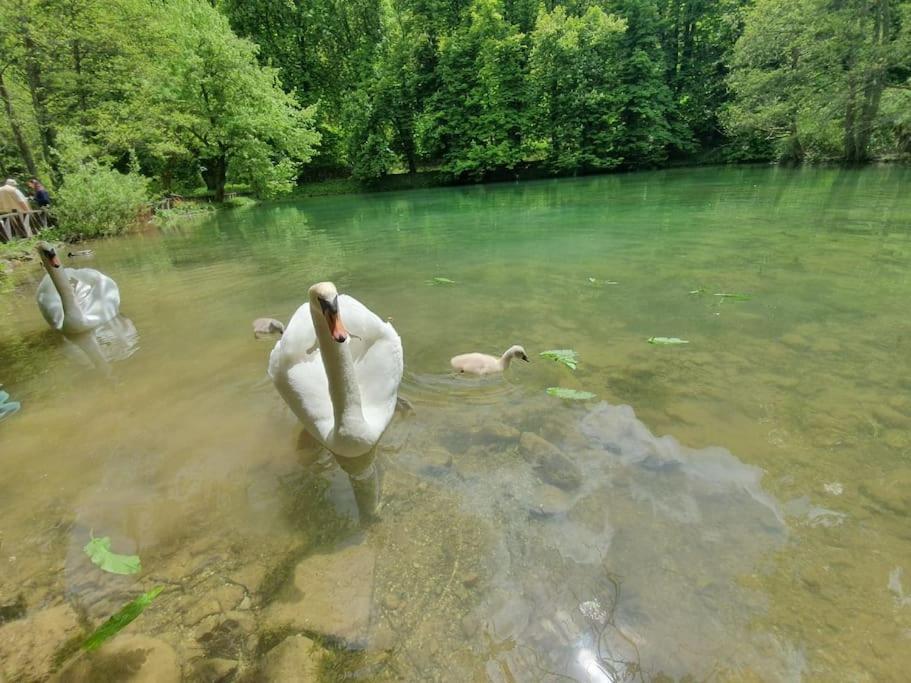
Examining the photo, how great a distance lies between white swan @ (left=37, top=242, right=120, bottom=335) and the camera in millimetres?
5816

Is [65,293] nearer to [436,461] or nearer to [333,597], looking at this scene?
[436,461]

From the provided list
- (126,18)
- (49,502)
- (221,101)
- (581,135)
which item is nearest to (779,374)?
(49,502)

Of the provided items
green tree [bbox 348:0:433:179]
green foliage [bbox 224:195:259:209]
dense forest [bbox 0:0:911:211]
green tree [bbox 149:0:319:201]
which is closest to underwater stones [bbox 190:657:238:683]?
dense forest [bbox 0:0:911:211]

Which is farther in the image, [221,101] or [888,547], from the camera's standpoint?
[221,101]

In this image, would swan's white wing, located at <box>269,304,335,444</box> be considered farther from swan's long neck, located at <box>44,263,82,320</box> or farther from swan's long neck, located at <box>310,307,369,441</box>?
swan's long neck, located at <box>44,263,82,320</box>

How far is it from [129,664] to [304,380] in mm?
1549

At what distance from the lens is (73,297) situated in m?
6.00

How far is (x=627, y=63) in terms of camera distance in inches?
1309

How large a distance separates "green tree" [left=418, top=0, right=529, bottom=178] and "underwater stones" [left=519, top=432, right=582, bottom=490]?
110ft

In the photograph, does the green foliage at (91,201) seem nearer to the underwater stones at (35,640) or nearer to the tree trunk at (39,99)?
the tree trunk at (39,99)

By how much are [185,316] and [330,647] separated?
591cm

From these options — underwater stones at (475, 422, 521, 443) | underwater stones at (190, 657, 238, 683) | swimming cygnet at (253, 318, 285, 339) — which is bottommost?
underwater stones at (475, 422, 521, 443)

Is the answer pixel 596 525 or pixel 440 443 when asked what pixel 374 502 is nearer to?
pixel 440 443

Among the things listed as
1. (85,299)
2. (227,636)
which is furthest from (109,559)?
(85,299)
